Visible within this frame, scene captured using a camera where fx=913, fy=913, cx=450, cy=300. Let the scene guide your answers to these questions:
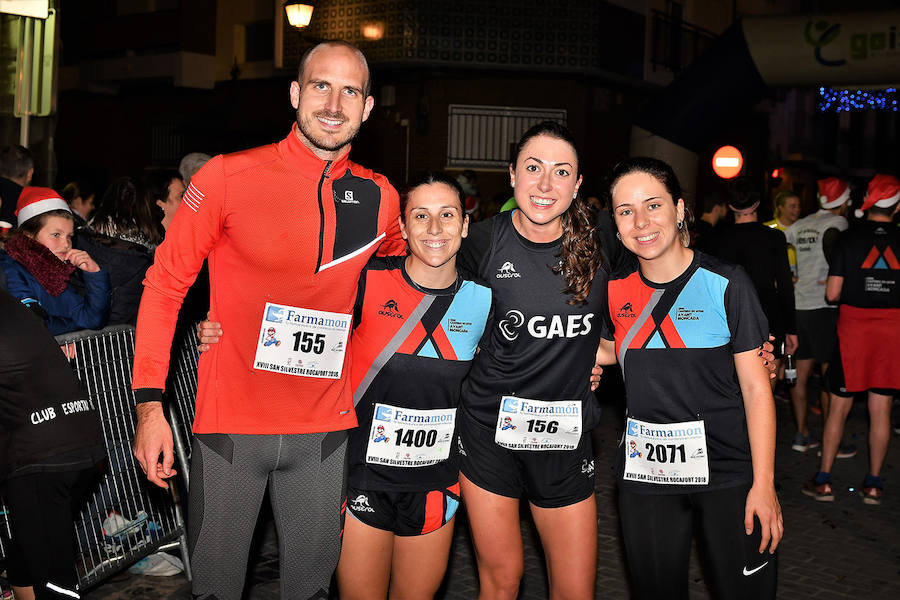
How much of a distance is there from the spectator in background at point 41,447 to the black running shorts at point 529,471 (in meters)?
1.59

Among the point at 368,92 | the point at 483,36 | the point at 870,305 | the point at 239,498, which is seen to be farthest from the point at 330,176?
the point at 483,36

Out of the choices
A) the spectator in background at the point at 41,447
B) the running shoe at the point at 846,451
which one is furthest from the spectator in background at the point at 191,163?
the running shoe at the point at 846,451

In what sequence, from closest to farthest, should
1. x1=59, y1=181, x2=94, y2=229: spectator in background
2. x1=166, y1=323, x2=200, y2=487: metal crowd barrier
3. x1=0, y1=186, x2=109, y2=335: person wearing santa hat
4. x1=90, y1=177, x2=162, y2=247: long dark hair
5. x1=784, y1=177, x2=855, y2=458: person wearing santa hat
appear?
x1=0, y1=186, x2=109, y2=335: person wearing santa hat, x1=166, y1=323, x2=200, y2=487: metal crowd barrier, x1=90, y1=177, x2=162, y2=247: long dark hair, x1=59, y1=181, x2=94, y2=229: spectator in background, x1=784, y1=177, x2=855, y2=458: person wearing santa hat

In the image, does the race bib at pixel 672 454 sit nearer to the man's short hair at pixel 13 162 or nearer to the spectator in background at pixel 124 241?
the spectator in background at pixel 124 241

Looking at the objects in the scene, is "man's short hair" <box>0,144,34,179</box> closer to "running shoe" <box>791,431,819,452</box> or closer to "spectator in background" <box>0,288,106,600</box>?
"spectator in background" <box>0,288,106,600</box>

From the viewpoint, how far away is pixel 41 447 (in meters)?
3.59

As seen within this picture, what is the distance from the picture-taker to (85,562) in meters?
4.51

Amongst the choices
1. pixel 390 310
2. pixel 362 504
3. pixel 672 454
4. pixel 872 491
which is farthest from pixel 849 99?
pixel 362 504

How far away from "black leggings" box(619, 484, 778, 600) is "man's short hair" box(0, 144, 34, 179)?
18.7 feet

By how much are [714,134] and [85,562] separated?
12.1 meters

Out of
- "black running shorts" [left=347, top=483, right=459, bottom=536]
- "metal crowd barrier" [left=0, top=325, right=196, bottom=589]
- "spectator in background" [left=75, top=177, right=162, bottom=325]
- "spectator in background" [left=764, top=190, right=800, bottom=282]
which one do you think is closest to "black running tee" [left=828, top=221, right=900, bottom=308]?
"spectator in background" [left=764, top=190, right=800, bottom=282]

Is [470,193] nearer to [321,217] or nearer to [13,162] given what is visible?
[13,162]

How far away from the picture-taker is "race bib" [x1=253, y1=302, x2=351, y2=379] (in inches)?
122

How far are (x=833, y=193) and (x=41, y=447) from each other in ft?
24.7
